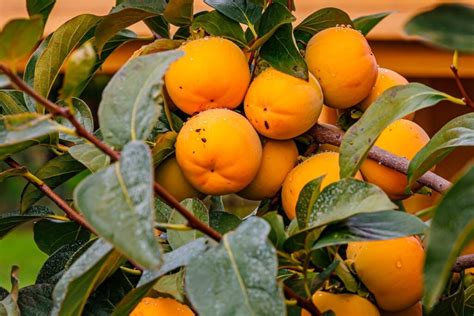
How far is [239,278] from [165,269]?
68 mm

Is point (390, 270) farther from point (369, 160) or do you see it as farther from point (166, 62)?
point (166, 62)

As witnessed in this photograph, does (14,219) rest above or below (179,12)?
below

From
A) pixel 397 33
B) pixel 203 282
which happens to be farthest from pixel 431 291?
pixel 397 33

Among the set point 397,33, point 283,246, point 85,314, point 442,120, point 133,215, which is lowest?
point 442,120

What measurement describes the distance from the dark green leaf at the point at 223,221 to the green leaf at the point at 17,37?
24cm

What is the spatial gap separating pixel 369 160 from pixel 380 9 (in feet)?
5.39

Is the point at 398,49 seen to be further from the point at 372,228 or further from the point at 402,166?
the point at 372,228

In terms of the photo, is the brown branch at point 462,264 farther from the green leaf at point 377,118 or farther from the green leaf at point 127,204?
the green leaf at point 127,204

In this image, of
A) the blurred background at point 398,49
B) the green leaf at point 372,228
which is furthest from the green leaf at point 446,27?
the blurred background at point 398,49

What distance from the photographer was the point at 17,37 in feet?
1.92

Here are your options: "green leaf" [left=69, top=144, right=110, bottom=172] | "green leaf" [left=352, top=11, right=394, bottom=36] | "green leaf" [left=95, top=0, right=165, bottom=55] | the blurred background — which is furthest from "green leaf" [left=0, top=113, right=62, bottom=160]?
the blurred background

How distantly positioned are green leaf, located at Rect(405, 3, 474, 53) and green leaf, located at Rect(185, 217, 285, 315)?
0.57ft

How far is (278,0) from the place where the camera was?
908 mm

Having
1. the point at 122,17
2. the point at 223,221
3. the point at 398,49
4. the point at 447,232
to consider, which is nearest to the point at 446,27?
the point at 447,232
